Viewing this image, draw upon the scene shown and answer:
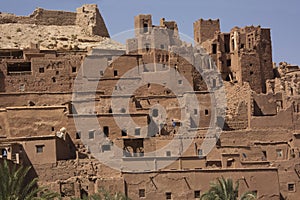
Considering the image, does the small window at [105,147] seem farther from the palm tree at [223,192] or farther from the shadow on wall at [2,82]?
the shadow on wall at [2,82]

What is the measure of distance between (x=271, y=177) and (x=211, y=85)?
12.3 meters

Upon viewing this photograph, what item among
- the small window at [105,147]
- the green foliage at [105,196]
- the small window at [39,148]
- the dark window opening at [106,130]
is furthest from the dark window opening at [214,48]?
the green foliage at [105,196]

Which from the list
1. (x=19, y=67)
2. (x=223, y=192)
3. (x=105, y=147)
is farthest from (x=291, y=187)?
(x=19, y=67)

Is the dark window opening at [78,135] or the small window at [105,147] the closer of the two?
the small window at [105,147]

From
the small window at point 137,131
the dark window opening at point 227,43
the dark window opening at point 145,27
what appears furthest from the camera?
the dark window opening at point 227,43

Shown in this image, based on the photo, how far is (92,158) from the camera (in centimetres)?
4262

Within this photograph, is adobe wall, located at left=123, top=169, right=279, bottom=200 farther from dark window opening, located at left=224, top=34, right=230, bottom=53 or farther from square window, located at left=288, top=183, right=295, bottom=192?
dark window opening, located at left=224, top=34, right=230, bottom=53

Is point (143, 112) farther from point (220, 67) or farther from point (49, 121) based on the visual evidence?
point (220, 67)

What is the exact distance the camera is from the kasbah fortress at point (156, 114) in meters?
41.1

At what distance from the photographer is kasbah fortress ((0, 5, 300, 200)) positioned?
4109 centimetres

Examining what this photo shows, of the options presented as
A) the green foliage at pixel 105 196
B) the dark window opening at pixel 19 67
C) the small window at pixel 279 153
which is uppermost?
the dark window opening at pixel 19 67

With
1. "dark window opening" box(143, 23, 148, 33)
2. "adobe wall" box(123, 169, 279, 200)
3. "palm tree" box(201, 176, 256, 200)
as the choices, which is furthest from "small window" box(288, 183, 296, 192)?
"dark window opening" box(143, 23, 148, 33)

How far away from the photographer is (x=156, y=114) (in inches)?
1860

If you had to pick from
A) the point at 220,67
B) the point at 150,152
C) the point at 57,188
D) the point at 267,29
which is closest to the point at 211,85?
the point at 220,67
